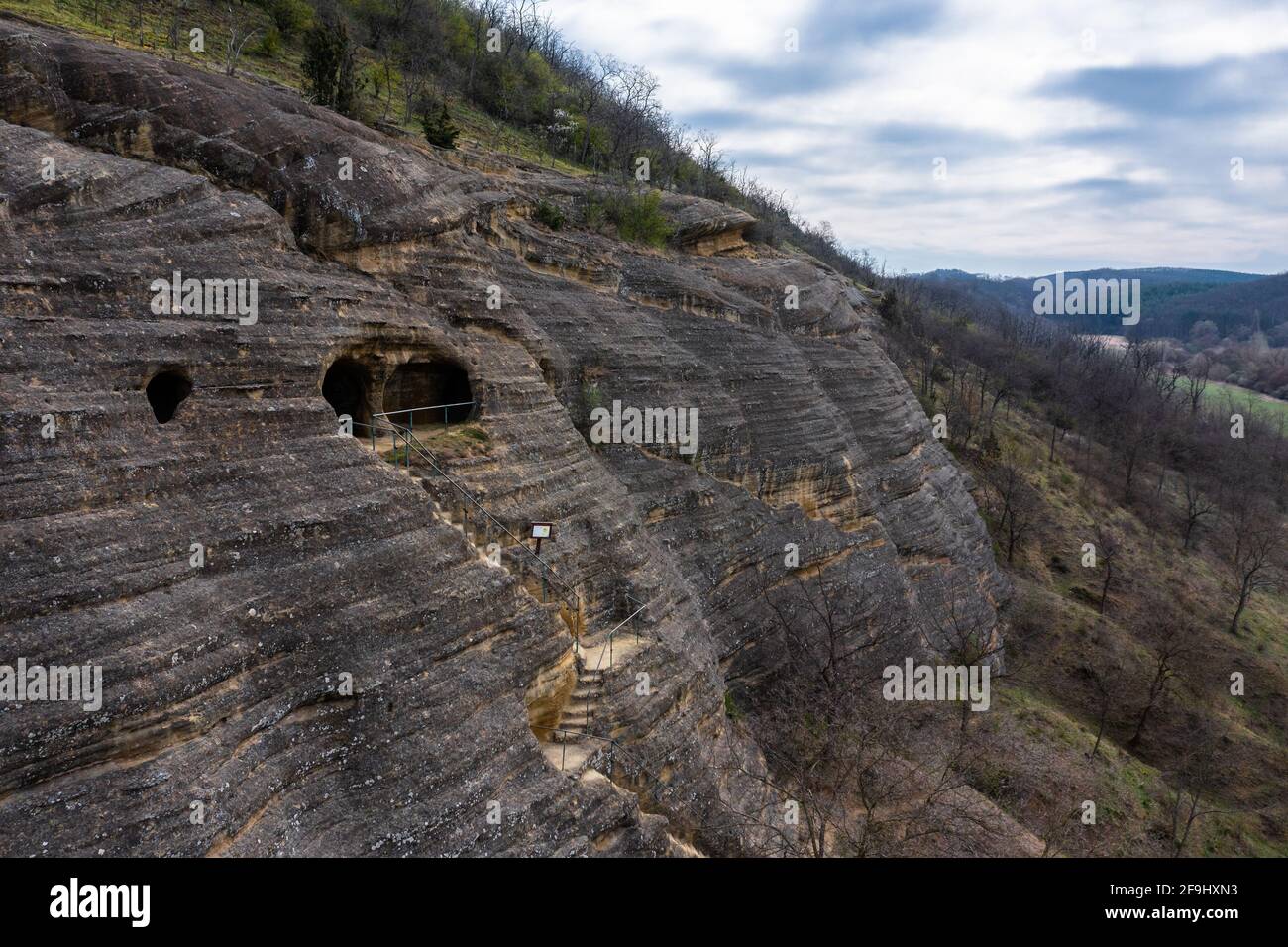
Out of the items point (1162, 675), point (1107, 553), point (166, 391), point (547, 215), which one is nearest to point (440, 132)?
point (547, 215)

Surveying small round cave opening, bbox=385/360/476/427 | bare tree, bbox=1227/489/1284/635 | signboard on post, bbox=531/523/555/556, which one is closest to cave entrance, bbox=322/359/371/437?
small round cave opening, bbox=385/360/476/427

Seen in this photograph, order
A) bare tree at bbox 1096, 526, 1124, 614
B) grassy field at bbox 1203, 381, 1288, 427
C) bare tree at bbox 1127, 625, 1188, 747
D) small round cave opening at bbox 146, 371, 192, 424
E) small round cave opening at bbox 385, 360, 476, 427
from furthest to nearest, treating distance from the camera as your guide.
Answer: grassy field at bbox 1203, 381, 1288, 427, bare tree at bbox 1096, 526, 1124, 614, bare tree at bbox 1127, 625, 1188, 747, small round cave opening at bbox 385, 360, 476, 427, small round cave opening at bbox 146, 371, 192, 424

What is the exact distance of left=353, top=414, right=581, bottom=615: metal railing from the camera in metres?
12.6

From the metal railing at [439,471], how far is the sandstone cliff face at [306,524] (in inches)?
8.8

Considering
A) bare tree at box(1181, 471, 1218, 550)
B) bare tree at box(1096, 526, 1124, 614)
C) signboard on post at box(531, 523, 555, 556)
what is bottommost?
bare tree at box(1096, 526, 1124, 614)

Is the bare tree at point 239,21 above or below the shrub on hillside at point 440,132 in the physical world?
above

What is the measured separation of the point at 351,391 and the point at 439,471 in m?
3.07

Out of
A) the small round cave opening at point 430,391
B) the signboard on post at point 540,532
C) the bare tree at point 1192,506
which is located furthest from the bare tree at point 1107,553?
the small round cave opening at point 430,391

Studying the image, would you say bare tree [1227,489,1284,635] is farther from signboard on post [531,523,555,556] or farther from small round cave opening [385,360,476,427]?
small round cave opening [385,360,476,427]

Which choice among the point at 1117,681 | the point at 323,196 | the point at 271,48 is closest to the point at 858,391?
the point at 1117,681

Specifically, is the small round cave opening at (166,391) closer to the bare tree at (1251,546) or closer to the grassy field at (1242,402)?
the bare tree at (1251,546)

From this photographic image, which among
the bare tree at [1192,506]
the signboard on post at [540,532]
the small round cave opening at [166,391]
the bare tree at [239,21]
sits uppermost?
the bare tree at [239,21]

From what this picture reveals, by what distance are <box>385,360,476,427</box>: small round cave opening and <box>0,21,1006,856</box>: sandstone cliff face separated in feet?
2.41

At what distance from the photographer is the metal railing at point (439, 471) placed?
1261 cm
